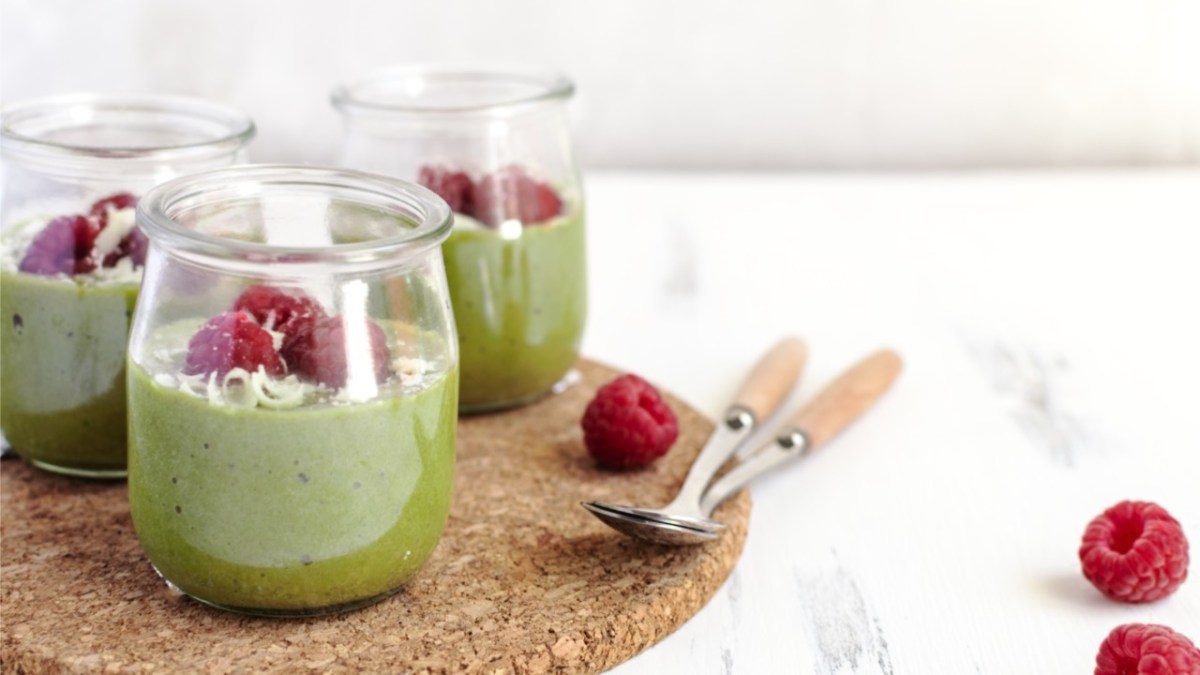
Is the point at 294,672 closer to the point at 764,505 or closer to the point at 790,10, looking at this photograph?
the point at 764,505

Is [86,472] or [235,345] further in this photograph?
[86,472]

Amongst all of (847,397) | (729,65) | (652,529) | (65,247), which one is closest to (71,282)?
(65,247)

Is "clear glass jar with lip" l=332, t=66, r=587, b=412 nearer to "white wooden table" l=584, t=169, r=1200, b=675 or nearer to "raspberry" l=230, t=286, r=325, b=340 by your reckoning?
"white wooden table" l=584, t=169, r=1200, b=675

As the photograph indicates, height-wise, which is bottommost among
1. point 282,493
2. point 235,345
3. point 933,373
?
point 933,373

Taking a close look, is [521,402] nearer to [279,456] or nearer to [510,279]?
[510,279]

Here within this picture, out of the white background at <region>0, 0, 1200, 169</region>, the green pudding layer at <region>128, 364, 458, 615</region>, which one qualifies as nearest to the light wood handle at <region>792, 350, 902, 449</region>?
the green pudding layer at <region>128, 364, 458, 615</region>
